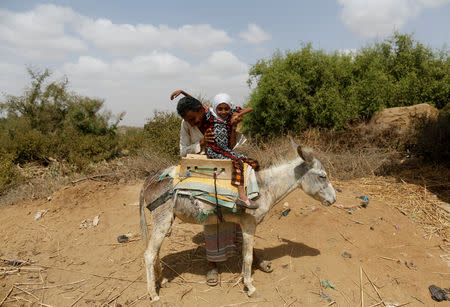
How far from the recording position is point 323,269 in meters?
3.92

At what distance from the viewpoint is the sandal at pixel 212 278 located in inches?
151

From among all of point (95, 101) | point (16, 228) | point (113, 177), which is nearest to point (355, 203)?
point (113, 177)

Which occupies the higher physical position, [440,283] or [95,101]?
[95,101]

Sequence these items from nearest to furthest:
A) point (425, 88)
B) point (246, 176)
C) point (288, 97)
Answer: point (246, 176) → point (288, 97) → point (425, 88)

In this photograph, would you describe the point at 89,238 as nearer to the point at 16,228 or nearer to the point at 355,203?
the point at 16,228

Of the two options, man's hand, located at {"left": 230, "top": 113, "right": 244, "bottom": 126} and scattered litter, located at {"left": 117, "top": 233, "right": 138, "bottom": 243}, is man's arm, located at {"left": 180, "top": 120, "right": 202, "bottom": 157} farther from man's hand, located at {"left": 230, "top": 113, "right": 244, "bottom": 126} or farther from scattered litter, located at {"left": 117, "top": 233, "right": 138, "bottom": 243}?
scattered litter, located at {"left": 117, "top": 233, "right": 138, "bottom": 243}

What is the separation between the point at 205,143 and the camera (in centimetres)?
348

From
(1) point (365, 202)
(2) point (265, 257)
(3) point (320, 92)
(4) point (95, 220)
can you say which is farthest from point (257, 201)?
(3) point (320, 92)

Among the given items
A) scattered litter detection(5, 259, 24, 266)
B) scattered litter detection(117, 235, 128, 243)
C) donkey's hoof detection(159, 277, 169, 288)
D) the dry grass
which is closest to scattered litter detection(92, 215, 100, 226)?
scattered litter detection(117, 235, 128, 243)

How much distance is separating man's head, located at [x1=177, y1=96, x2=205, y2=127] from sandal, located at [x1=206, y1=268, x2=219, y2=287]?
7.67ft

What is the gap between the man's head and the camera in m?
3.18

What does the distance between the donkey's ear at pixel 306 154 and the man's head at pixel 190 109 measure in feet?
4.44

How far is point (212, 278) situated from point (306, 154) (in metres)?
2.31

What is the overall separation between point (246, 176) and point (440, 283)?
10.4 feet
